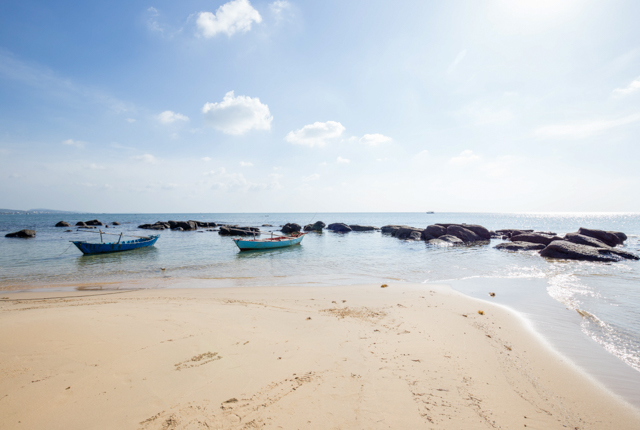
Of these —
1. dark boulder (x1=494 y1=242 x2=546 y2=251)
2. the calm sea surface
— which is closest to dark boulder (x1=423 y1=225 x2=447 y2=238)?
dark boulder (x1=494 y1=242 x2=546 y2=251)

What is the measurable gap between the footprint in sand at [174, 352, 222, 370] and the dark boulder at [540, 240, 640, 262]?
2592 centimetres

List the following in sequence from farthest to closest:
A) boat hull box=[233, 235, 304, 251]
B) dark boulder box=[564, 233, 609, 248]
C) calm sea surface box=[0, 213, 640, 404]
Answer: boat hull box=[233, 235, 304, 251] → dark boulder box=[564, 233, 609, 248] → calm sea surface box=[0, 213, 640, 404]

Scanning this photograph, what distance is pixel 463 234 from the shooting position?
116 feet

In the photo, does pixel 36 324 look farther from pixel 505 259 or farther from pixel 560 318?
pixel 505 259

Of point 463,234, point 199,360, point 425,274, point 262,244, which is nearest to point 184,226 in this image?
point 262,244

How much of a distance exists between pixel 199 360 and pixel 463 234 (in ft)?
120

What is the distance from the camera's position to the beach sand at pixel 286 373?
12.5 ft

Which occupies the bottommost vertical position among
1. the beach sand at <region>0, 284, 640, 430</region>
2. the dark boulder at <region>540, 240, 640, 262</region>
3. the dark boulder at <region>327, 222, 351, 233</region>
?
the dark boulder at <region>327, 222, 351, 233</region>

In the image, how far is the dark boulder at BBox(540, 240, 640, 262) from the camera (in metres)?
19.6

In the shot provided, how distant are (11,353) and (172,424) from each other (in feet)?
14.9

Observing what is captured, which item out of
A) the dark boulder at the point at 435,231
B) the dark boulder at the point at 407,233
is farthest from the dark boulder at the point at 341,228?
the dark boulder at the point at 435,231

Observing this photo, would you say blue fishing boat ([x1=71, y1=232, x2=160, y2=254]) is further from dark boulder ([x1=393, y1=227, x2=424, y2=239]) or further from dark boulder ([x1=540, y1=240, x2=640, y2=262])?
dark boulder ([x1=540, y1=240, x2=640, y2=262])

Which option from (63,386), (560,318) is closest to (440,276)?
(560,318)

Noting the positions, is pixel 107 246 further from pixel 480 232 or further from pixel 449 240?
pixel 480 232
